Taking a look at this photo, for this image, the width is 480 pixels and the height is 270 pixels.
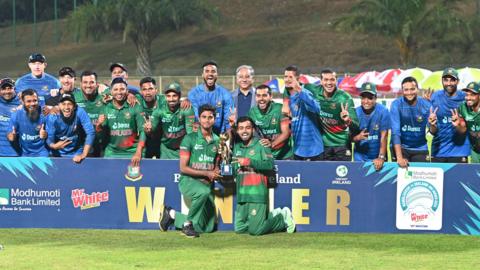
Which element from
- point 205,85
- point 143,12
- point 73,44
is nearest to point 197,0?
point 143,12

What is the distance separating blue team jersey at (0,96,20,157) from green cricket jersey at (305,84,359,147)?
459 cm

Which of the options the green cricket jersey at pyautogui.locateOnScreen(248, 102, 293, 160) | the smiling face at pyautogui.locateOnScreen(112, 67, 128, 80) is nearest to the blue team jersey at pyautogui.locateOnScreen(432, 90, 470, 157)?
the green cricket jersey at pyautogui.locateOnScreen(248, 102, 293, 160)

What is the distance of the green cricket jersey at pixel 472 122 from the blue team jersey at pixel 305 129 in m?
2.16

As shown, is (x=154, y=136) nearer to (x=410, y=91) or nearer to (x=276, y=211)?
(x=276, y=211)

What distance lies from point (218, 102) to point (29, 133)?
9.53 feet

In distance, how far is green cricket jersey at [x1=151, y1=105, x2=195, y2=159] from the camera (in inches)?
549

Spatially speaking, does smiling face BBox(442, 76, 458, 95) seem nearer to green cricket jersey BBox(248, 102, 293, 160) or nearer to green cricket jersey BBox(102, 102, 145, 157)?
green cricket jersey BBox(248, 102, 293, 160)

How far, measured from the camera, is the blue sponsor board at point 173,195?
1321 centimetres

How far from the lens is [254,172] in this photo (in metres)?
13.1

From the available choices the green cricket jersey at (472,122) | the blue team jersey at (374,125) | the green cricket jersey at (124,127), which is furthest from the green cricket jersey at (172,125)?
the green cricket jersey at (472,122)

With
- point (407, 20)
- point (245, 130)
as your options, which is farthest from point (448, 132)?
point (407, 20)

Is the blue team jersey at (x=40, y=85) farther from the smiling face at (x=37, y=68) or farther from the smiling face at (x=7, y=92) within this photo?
the smiling face at (x=7, y=92)

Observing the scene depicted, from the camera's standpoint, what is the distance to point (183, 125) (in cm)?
1405

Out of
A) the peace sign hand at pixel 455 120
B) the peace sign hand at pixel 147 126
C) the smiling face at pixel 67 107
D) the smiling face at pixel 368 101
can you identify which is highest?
the smiling face at pixel 368 101
